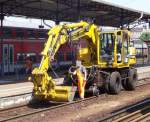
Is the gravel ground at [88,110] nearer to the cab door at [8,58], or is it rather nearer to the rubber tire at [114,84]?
the rubber tire at [114,84]

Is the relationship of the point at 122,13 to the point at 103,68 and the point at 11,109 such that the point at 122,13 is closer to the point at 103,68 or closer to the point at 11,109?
the point at 103,68

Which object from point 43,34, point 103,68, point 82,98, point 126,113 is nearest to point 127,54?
point 103,68

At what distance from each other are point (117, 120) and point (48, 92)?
4962mm

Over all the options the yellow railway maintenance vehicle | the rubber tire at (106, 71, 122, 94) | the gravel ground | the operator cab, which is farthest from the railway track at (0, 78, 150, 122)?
the operator cab

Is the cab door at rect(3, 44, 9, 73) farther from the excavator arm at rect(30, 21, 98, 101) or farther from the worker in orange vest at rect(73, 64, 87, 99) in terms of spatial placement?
the worker in orange vest at rect(73, 64, 87, 99)

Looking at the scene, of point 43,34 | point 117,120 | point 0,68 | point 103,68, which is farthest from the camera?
point 43,34

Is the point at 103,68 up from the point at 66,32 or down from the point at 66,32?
down

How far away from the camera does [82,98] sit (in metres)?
19.8

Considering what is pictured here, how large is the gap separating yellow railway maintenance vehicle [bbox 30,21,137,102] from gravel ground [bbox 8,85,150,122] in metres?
0.66

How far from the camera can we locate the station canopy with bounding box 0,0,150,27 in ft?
103

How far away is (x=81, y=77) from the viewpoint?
1953 cm

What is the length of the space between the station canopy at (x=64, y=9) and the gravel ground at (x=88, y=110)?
10.4 meters

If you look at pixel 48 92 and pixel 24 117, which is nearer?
pixel 24 117

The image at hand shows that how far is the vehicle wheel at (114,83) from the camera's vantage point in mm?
21703
